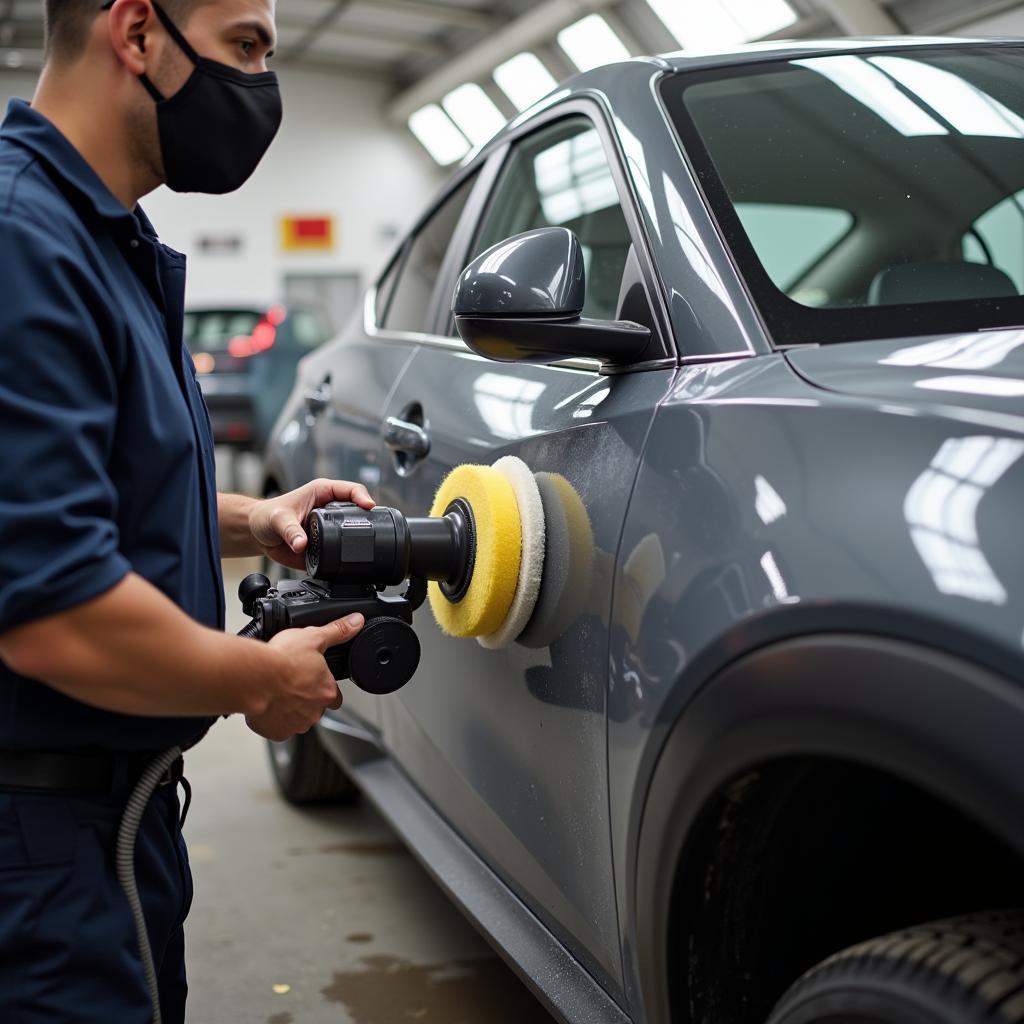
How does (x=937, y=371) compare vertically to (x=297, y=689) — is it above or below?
above

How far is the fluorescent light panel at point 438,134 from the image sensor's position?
16438 millimetres

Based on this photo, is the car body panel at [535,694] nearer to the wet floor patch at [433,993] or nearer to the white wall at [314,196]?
the wet floor patch at [433,993]

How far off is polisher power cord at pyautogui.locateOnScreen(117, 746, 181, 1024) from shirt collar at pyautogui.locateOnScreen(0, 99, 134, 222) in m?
0.56

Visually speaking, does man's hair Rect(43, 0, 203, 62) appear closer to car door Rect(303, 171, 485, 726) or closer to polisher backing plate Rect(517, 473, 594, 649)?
polisher backing plate Rect(517, 473, 594, 649)

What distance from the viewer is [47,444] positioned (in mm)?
1042

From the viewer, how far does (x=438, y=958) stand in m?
2.42

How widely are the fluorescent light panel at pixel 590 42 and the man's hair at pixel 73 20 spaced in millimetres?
11098

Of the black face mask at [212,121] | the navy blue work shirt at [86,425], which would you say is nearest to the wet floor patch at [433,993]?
the navy blue work shirt at [86,425]

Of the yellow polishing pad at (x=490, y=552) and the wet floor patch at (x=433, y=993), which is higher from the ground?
the yellow polishing pad at (x=490, y=552)

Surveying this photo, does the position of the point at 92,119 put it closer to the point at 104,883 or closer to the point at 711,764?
the point at 104,883

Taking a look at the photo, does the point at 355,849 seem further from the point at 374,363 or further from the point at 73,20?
the point at 73,20

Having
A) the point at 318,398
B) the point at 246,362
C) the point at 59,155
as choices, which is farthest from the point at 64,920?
the point at 246,362

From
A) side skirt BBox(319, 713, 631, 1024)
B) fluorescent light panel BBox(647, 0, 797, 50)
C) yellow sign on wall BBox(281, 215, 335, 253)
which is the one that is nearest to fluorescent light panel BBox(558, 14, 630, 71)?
fluorescent light panel BBox(647, 0, 797, 50)

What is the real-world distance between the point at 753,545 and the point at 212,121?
70 cm
